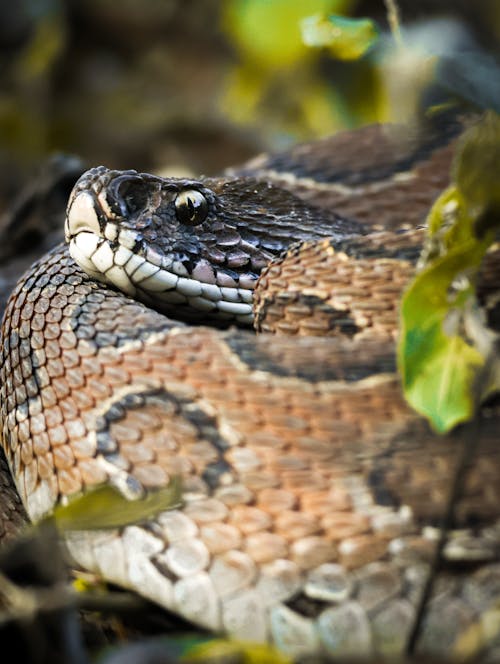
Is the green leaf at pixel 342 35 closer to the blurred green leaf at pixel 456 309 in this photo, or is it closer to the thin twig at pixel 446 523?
the blurred green leaf at pixel 456 309

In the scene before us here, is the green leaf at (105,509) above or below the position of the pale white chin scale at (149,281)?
below

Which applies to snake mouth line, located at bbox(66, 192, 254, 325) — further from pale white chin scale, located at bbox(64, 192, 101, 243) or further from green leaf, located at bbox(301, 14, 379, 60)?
green leaf, located at bbox(301, 14, 379, 60)

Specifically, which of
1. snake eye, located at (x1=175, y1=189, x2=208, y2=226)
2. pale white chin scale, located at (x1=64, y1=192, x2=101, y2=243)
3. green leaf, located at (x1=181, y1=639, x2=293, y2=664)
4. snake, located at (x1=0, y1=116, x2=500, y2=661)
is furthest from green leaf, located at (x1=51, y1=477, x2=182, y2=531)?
snake eye, located at (x1=175, y1=189, x2=208, y2=226)

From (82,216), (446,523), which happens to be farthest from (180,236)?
(446,523)

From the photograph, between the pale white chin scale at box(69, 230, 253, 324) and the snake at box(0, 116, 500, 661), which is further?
the pale white chin scale at box(69, 230, 253, 324)

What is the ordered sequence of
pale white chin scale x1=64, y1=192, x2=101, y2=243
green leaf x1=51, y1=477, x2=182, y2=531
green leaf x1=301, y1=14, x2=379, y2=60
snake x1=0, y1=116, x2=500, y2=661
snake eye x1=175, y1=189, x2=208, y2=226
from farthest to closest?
snake eye x1=175, y1=189, x2=208, y2=226 → green leaf x1=301, y1=14, x2=379, y2=60 → pale white chin scale x1=64, y1=192, x2=101, y2=243 → snake x1=0, y1=116, x2=500, y2=661 → green leaf x1=51, y1=477, x2=182, y2=531

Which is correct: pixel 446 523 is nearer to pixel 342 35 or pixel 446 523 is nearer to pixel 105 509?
pixel 105 509

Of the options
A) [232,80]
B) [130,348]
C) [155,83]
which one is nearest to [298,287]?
[130,348]

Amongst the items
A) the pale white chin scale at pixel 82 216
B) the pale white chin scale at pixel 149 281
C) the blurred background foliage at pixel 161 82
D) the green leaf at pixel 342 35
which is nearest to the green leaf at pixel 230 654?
the pale white chin scale at pixel 149 281
